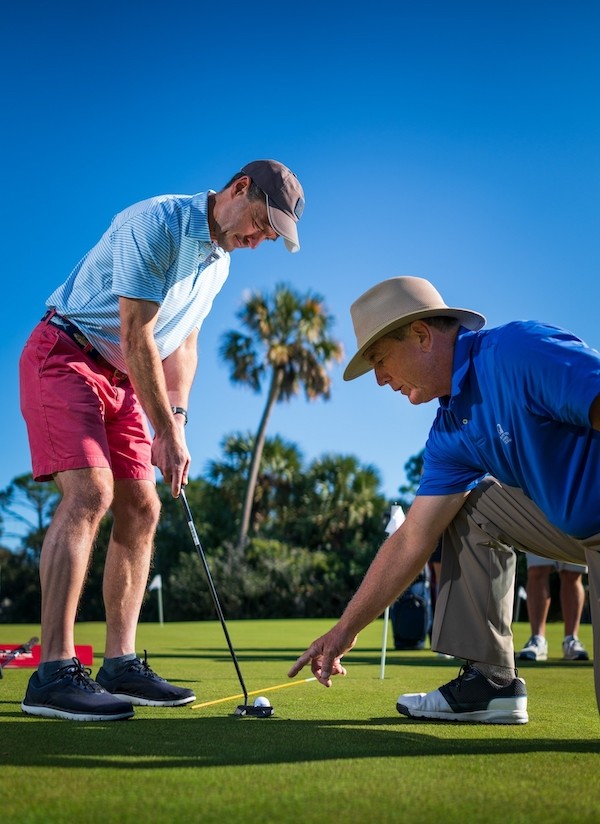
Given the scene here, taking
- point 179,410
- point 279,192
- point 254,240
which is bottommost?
point 179,410

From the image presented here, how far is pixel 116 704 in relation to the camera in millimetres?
3398

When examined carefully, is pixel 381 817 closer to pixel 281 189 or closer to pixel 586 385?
pixel 586 385

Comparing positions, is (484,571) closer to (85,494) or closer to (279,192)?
(85,494)

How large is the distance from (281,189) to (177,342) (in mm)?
885

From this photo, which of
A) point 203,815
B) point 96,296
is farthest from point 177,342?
point 203,815

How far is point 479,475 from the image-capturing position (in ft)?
11.3

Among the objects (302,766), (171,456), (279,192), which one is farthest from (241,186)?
(302,766)

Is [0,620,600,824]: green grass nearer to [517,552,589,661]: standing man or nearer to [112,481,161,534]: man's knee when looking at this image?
[112,481,161,534]: man's knee

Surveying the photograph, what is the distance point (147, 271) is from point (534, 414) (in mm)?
1778

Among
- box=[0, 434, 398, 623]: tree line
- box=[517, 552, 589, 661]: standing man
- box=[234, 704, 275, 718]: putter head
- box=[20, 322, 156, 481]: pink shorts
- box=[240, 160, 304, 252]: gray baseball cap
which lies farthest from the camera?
box=[0, 434, 398, 623]: tree line

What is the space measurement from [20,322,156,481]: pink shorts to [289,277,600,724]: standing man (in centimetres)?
115

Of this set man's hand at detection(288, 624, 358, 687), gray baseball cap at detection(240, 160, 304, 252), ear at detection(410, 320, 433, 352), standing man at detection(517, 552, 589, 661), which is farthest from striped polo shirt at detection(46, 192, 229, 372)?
standing man at detection(517, 552, 589, 661)

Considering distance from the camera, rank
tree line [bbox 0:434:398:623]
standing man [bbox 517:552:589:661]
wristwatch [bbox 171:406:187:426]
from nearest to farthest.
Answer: wristwatch [bbox 171:406:187:426], standing man [bbox 517:552:589:661], tree line [bbox 0:434:398:623]

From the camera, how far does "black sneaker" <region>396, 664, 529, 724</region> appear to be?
345 cm
